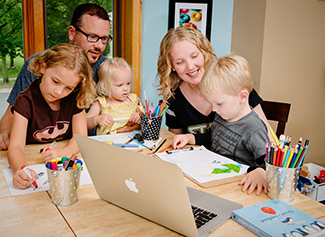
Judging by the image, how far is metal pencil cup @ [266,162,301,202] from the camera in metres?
0.89

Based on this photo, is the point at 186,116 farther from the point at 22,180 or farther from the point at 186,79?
the point at 22,180

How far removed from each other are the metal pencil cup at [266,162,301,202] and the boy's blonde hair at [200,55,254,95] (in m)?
0.44

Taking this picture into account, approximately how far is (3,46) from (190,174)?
2.03 meters

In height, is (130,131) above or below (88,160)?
below

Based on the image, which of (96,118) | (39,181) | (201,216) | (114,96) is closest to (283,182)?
(201,216)

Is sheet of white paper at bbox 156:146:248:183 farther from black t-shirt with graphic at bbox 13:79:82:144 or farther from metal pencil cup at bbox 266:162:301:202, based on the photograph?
black t-shirt with graphic at bbox 13:79:82:144

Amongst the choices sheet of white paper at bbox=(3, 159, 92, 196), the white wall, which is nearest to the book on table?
sheet of white paper at bbox=(3, 159, 92, 196)

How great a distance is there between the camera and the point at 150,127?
59.6 inches

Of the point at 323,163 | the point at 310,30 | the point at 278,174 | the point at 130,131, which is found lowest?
the point at 323,163

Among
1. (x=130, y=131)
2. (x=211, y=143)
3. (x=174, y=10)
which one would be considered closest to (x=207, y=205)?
(x=211, y=143)

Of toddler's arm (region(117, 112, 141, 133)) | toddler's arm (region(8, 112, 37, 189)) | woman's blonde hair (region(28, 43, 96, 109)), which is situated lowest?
toddler's arm (region(117, 112, 141, 133))

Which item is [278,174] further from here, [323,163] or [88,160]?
[323,163]

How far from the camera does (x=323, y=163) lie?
3.11 m

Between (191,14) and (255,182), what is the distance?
209 cm
